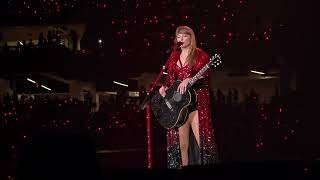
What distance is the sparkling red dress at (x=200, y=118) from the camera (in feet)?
16.0

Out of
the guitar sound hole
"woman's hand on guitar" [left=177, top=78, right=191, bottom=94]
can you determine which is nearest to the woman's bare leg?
the guitar sound hole

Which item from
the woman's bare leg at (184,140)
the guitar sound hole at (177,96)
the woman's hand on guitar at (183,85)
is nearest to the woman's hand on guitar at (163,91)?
the guitar sound hole at (177,96)

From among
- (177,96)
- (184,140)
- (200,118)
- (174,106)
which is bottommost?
(184,140)

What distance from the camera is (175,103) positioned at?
4.86 m

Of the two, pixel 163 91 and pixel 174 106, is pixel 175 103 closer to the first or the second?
pixel 174 106

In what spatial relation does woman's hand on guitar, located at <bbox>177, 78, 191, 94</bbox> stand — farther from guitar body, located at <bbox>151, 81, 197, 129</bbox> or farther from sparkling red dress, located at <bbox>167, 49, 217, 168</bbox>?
sparkling red dress, located at <bbox>167, 49, 217, 168</bbox>

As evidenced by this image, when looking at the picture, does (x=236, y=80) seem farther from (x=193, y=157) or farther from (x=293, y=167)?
(x=293, y=167)

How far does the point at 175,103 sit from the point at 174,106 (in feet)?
0.11

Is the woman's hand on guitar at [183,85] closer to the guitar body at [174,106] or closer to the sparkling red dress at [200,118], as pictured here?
the guitar body at [174,106]

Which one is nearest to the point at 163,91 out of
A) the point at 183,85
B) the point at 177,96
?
the point at 177,96

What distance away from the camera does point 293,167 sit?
188cm

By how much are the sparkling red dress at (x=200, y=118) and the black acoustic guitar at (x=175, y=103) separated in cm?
12

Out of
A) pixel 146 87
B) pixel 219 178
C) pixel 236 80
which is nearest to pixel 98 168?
pixel 219 178

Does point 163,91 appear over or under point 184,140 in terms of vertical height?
over
